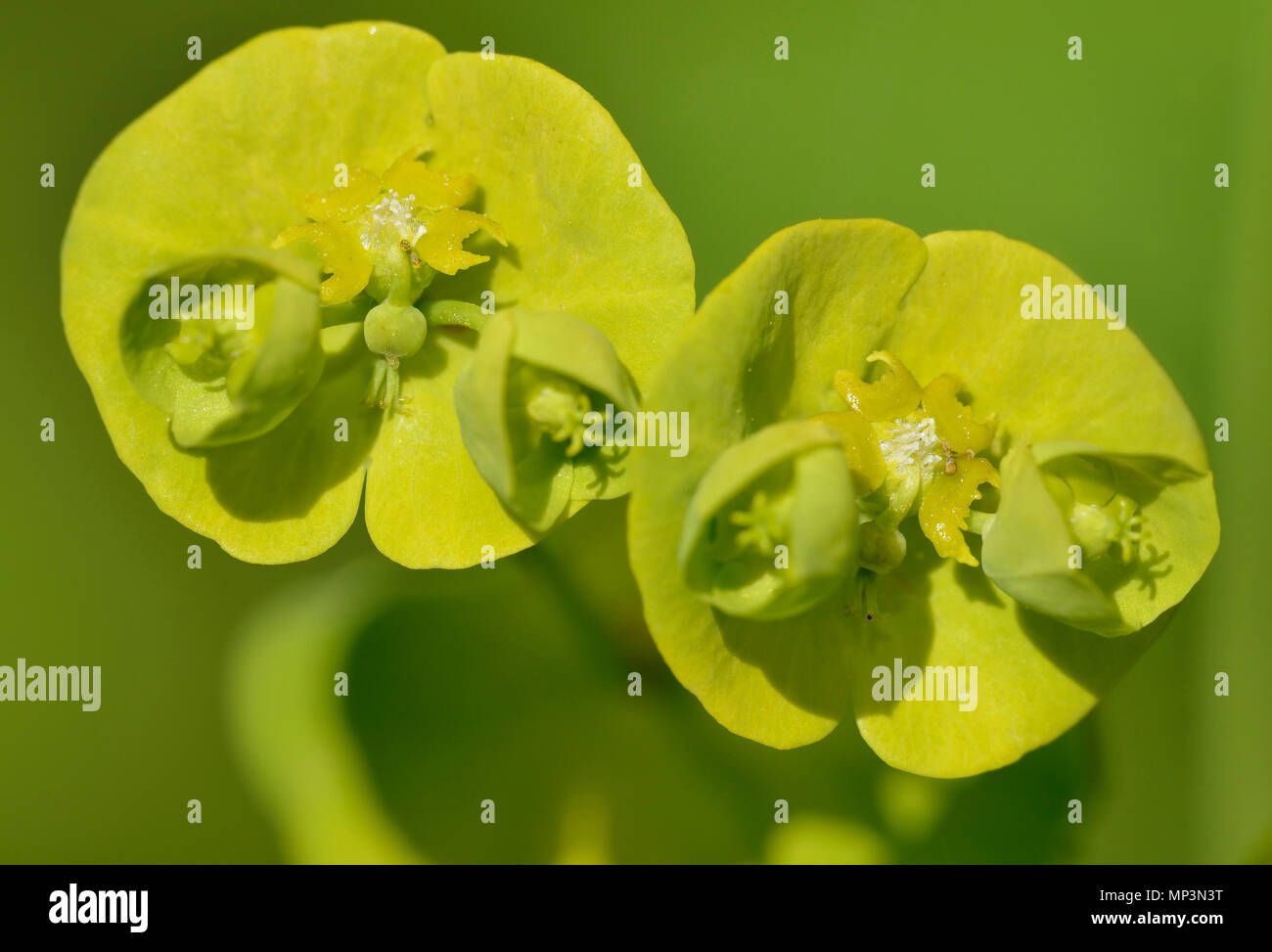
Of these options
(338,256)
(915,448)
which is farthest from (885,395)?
(338,256)

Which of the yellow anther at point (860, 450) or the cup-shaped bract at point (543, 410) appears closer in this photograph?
the cup-shaped bract at point (543, 410)

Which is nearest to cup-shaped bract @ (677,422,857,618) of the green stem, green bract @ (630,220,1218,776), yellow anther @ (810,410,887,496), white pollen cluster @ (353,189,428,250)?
green bract @ (630,220,1218,776)

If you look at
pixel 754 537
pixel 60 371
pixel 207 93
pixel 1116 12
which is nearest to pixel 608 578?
pixel 754 537

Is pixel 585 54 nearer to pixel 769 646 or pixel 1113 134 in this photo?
pixel 1113 134

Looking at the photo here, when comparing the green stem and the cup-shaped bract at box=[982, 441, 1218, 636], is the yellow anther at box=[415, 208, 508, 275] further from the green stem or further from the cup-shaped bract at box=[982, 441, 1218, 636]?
the cup-shaped bract at box=[982, 441, 1218, 636]

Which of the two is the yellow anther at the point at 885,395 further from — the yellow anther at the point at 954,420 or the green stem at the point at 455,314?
the green stem at the point at 455,314

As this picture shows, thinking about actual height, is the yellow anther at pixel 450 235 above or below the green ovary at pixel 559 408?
above

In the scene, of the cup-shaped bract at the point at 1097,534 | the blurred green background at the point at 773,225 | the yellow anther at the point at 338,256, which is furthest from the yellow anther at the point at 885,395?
the blurred green background at the point at 773,225
